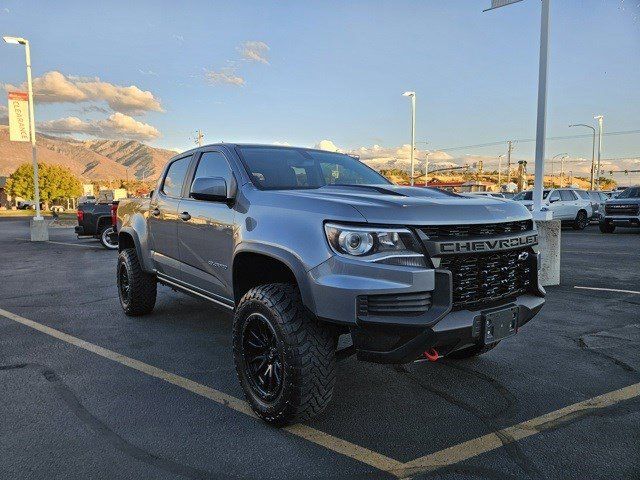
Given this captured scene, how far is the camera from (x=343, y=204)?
297 centimetres

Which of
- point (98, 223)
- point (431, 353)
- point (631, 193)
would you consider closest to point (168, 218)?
point (431, 353)

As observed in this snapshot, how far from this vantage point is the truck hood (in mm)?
2893

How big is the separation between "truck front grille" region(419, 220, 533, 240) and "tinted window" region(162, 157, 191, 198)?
9.62ft

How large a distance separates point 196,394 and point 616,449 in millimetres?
2749

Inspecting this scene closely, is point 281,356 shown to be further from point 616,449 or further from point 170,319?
point 170,319

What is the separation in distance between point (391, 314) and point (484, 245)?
2.52ft

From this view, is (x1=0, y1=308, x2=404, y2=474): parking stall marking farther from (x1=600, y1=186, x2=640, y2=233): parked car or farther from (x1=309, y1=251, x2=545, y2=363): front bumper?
(x1=600, y1=186, x2=640, y2=233): parked car

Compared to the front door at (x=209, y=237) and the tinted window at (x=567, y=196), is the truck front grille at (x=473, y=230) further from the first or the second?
the tinted window at (x=567, y=196)

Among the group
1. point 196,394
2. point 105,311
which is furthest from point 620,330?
point 105,311

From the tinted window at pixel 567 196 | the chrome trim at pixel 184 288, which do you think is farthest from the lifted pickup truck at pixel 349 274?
the tinted window at pixel 567 196

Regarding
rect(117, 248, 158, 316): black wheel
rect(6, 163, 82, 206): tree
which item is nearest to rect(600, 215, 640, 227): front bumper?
rect(117, 248, 158, 316): black wheel

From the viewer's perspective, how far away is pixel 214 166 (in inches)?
175

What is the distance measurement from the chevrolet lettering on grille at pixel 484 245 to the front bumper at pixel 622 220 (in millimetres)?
18120

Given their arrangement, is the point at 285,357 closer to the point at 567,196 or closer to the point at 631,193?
the point at 631,193
